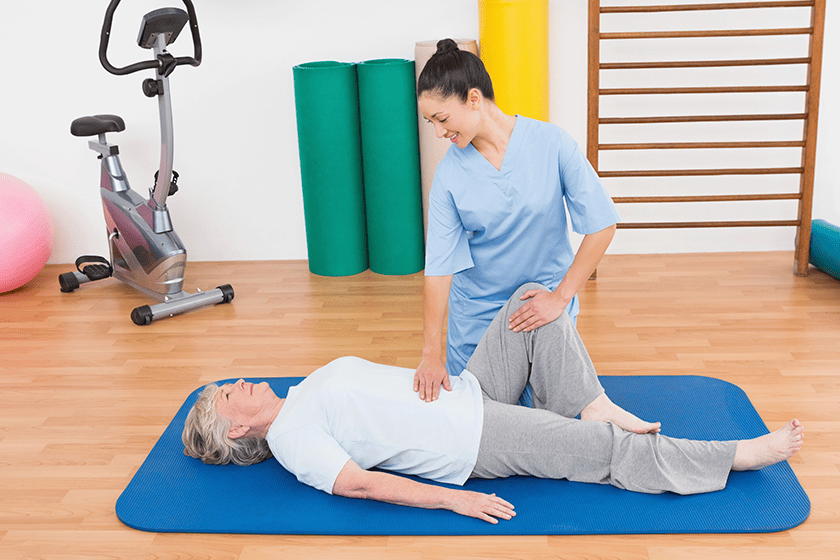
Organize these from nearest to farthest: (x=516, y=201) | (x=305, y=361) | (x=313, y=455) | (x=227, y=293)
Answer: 1. (x=313, y=455)
2. (x=516, y=201)
3. (x=305, y=361)
4. (x=227, y=293)

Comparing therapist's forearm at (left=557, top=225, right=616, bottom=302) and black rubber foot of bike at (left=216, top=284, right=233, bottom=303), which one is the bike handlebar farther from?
therapist's forearm at (left=557, top=225, right=616, bottom=302)

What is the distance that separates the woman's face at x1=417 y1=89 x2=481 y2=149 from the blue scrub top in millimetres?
139

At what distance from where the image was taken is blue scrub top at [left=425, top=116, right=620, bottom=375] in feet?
7.04

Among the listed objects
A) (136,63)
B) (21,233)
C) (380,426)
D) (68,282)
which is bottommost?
(68,282)

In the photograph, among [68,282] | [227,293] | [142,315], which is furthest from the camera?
[68,282]

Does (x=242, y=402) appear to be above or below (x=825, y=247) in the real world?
above

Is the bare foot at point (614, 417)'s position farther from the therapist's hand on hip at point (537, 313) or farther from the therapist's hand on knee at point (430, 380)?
the therapist's hand on knee at point (430, 380)

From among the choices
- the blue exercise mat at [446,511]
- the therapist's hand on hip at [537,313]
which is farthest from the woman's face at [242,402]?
the therapist's hand on hip at [537,313]

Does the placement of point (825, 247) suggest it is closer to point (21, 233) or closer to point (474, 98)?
point (474, 98)

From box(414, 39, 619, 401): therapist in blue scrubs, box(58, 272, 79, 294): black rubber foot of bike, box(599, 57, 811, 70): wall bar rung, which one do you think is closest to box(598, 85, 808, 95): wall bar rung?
box(599, 57, 811, 70): wall bar rung

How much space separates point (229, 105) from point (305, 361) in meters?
1.58

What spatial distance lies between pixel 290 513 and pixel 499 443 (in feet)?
1.78

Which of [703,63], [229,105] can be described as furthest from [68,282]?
[703,63]

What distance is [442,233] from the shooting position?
217 cm
